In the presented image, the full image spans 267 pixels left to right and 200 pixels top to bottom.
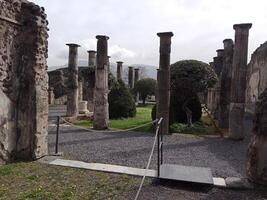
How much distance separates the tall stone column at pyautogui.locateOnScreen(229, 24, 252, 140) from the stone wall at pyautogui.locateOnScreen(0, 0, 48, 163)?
6.61 metres

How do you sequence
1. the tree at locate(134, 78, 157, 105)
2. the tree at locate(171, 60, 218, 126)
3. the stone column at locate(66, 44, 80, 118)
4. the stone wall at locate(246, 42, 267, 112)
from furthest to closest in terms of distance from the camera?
the tree at locate(134, 78, 157, 105)
the stone wall at locate(246, 42, 267, 112)
the stone column at locate(66, 44, 80, 118)
the tree at locate(171, 60, 218, 126)

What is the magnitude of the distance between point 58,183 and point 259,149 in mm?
3406

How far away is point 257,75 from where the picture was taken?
1991 centimetres

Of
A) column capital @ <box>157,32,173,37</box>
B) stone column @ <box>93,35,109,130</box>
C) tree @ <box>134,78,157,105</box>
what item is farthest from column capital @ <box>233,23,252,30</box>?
tree @ <box>134,78,157,105</box>

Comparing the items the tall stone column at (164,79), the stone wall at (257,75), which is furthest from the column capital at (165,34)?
the stone wall at (257,75)

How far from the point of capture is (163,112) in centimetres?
1142

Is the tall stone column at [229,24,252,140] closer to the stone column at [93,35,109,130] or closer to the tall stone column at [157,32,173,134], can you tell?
the tall stone column at [157,32,173,134]

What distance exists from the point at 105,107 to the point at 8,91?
6.38m

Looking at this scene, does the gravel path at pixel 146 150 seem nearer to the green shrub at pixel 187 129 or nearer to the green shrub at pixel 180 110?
the green shrub at pixel 187 129

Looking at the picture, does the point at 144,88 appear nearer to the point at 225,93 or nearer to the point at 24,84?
the point at 225,93

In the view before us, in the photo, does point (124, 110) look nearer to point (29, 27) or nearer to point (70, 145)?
point (70, 145)

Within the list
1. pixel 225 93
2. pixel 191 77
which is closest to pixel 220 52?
pixel 225 93

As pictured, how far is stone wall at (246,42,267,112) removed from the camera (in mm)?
18000

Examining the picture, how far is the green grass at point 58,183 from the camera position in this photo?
459cm
